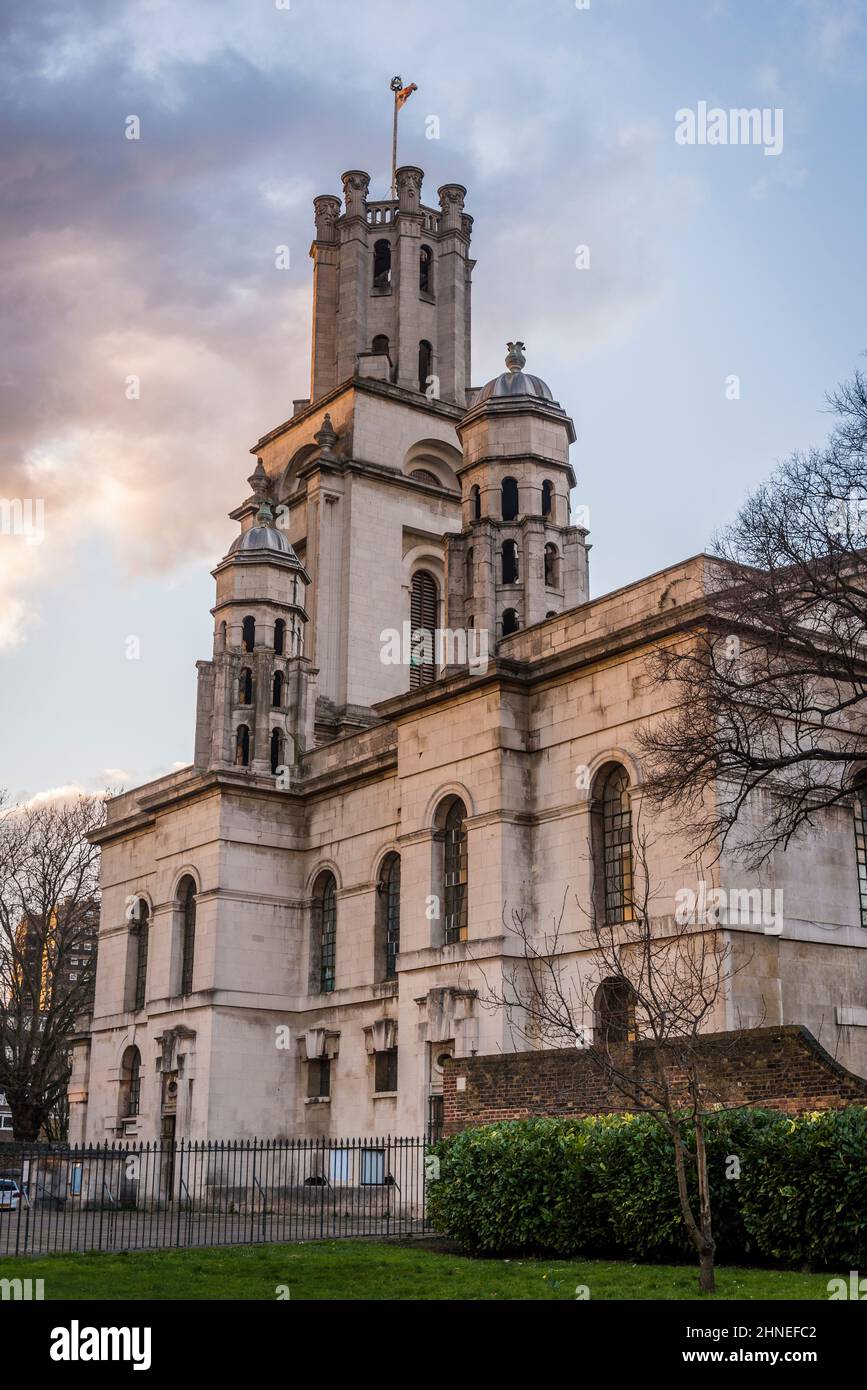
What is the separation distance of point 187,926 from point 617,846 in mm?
17052

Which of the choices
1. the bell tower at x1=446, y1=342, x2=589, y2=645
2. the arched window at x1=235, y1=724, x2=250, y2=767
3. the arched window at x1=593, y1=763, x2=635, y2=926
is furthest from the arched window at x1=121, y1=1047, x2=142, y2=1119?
the arched window at x1=593, y1=763, x2=635, y2=926

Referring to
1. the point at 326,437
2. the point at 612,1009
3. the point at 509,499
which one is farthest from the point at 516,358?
the point at 612,1009

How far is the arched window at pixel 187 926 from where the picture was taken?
4303cm

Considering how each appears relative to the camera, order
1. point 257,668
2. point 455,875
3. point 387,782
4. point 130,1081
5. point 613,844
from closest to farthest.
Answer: point 613,844, point 455,875, point 387,782, point 257,668, point 130,1081

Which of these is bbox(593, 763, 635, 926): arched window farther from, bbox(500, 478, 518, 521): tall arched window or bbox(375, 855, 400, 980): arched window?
bbox(500, 478, 518, 521): tall arched window

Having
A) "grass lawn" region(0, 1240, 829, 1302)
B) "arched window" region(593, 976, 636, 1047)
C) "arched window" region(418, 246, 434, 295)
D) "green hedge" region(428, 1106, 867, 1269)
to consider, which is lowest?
"grass lawn" region(0, 1240, 829, 1302)

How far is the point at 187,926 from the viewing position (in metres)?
43.7

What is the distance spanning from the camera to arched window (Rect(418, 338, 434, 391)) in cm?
5319

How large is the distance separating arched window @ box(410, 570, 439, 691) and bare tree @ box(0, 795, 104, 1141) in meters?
13.2

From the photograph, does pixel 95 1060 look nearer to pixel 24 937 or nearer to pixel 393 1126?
pixel 24 937

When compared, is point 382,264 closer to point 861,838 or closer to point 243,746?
point 243,746

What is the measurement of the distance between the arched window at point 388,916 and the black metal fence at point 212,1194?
440cm

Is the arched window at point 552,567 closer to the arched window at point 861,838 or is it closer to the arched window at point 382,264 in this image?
the arched window at point 861,838

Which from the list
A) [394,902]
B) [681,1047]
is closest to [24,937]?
[394,902]
